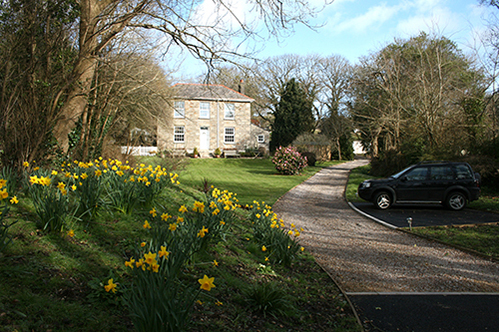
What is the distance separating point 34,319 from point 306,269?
3899 millimetres

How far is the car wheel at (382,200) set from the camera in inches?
481

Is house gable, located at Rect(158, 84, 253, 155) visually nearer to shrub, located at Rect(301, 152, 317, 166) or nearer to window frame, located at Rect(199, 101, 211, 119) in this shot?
window frame, located at Rect(199, 101, 211, 119)

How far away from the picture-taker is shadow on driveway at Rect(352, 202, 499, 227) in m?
9.66

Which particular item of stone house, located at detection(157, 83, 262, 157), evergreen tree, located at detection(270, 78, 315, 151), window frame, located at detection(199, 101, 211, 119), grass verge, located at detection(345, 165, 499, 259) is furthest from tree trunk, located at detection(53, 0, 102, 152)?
evergreen tree, located at detection(270, 78, 315, 151)

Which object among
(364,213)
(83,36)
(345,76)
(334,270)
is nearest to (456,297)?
(334,270)

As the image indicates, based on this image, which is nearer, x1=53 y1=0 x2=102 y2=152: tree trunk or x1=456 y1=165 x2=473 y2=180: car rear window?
x1=53 y1=0 x2=102 y2=152: tree trunk

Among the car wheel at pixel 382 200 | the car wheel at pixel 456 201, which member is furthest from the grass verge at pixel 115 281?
the car wheel at pixel 456 201

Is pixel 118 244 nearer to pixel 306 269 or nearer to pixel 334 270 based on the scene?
pixel 306 269

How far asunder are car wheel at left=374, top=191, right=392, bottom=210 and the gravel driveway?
71.4 inches

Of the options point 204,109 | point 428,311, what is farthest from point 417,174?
point 204,109

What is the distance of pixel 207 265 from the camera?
4.29 m

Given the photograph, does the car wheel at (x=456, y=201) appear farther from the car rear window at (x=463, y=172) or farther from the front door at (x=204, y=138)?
the front door at (x=204, y=138)

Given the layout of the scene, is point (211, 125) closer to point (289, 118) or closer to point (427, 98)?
point (289, 118)

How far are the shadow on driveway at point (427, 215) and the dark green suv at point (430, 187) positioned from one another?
1.14 feet
